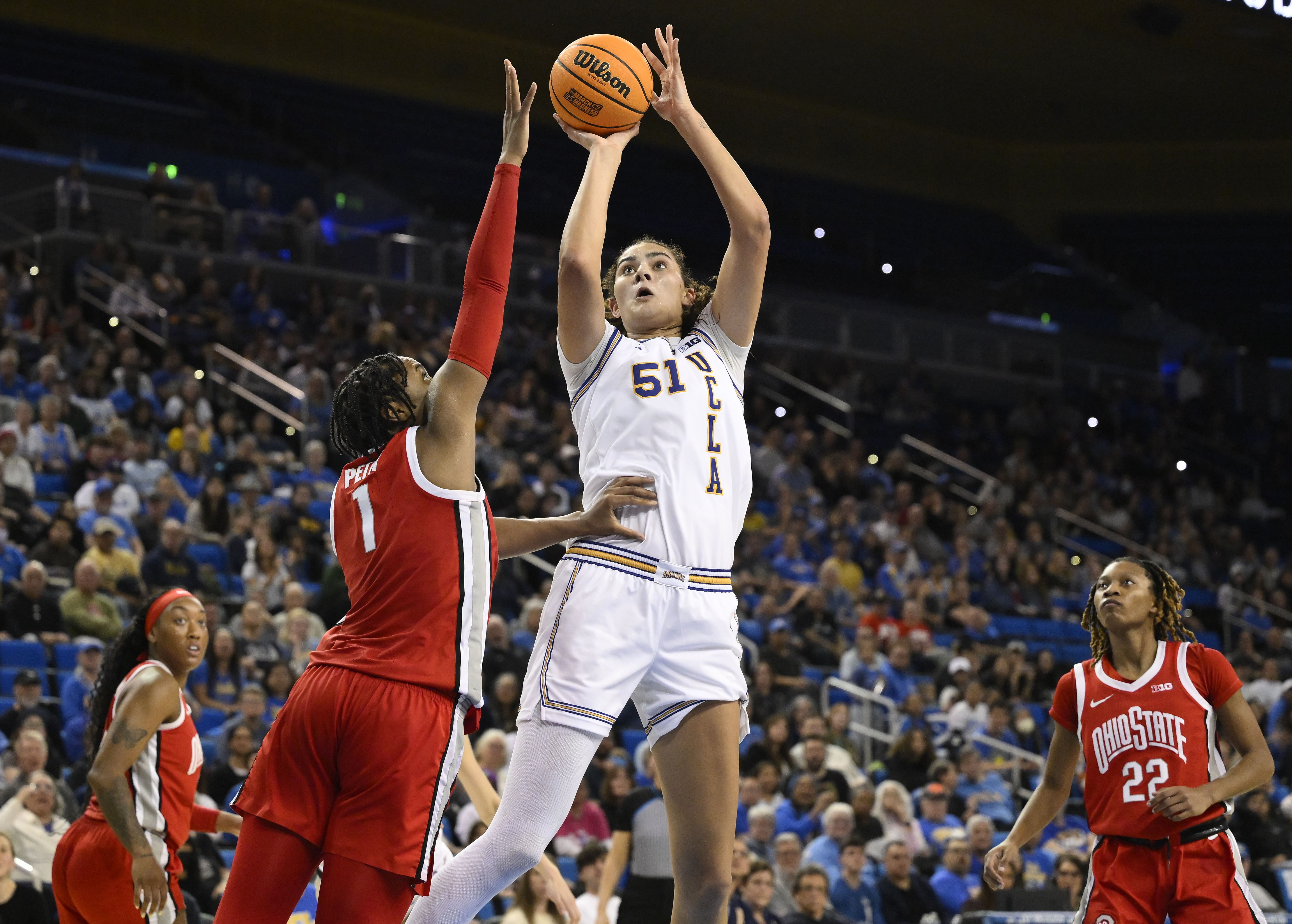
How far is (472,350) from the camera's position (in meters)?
3.71

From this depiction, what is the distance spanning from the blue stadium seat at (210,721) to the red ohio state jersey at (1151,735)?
685 cm

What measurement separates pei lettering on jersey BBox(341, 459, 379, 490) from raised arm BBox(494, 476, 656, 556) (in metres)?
0.48

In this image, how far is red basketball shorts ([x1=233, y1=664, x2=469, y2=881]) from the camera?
3422 millimetres

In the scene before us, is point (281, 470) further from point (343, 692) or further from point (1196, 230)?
point (1196, 230)

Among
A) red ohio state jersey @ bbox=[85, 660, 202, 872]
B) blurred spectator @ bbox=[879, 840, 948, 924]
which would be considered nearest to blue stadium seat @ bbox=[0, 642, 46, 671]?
red ohio state jersey @ bbox=[85, 660, 202, 872]

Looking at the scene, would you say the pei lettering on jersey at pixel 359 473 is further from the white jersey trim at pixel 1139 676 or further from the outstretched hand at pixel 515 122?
the white jersey trim at pixel 1139 676

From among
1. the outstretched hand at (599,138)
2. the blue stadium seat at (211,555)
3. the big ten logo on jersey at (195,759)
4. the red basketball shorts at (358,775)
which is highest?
the outstretched hand at (599,138)

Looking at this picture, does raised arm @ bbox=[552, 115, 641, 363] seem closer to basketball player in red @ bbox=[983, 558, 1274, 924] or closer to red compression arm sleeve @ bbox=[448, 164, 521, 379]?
red compression arm sleeve @ bbox=[448, 164, 521, 379]

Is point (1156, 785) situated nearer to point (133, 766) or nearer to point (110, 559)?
point (133, 766)

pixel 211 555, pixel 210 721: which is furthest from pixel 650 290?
pixel 211 555

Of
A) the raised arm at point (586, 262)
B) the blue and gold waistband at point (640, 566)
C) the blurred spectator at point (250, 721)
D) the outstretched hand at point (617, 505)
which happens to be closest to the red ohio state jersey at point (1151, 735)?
the blue and gold waistband at point (640, 566)

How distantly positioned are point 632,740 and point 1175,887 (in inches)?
301

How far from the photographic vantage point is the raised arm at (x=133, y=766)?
15.6ft

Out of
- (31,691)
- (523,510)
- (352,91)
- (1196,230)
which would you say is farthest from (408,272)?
(1196,230)
